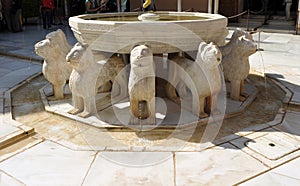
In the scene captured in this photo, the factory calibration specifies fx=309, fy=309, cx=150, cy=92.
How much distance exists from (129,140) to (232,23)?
1032 centimetres

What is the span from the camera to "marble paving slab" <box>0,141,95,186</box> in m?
2.83

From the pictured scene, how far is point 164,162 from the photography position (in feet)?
10.0

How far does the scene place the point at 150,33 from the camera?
12.3 ft

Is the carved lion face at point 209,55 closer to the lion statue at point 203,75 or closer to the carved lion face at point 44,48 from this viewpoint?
the lion statue at point 203,75

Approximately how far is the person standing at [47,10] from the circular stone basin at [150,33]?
8.73m

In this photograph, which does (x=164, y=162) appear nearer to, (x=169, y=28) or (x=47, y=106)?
(x=169, y=28)

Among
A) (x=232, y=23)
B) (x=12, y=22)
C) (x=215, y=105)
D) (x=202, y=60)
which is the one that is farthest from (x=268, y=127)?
(x=12, y=22)

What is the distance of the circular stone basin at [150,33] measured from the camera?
3723 mm

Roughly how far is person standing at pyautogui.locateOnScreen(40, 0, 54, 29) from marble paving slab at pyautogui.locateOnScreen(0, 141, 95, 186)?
9963 millimetres

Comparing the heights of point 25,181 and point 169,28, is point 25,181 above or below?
below

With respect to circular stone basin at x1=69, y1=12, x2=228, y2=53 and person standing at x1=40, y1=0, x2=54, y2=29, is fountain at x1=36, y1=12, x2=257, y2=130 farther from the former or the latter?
person standing at x1=40, y1=0, x2=54, y2=29

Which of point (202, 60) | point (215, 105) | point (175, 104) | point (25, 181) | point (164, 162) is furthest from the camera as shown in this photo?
point (175, 104)

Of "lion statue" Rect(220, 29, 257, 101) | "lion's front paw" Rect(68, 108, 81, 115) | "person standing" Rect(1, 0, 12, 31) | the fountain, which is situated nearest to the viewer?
the fountain

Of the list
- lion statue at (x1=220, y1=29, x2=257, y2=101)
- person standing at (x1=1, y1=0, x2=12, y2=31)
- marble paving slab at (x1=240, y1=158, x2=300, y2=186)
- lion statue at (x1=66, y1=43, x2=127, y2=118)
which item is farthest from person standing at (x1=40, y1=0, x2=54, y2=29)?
marble paving slab at (x1=240, y1=158, x2=300, y2=186)
